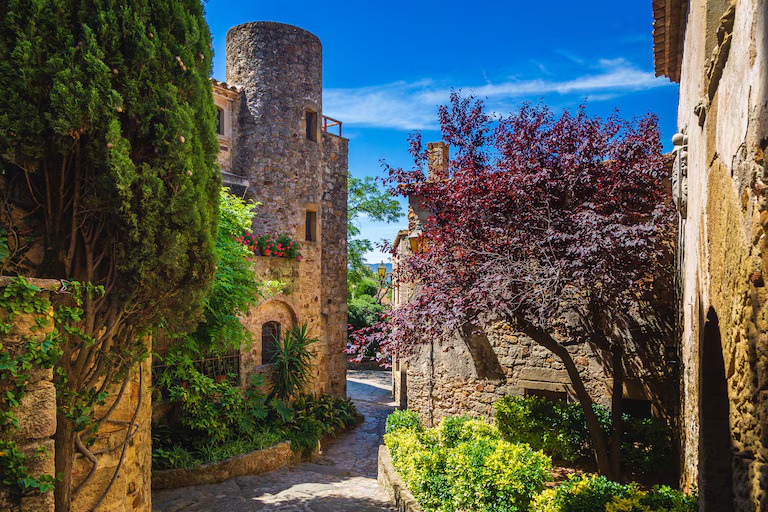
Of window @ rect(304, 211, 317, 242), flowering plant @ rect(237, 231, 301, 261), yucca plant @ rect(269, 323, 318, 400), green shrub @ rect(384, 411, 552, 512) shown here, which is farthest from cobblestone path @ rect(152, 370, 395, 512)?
window @ rect(304, 211, 317, 242)

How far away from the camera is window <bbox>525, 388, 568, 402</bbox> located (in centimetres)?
927

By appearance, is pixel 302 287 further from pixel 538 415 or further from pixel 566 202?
pixel 566 202

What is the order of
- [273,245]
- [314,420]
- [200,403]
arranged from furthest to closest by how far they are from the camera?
[273,245]
[314,420]
[200,403]

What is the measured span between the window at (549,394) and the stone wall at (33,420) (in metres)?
8.13

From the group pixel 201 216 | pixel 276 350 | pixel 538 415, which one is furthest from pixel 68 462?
pixel 276 350

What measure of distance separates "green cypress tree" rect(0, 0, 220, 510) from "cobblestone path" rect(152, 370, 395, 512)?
424cm

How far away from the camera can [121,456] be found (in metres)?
4.43

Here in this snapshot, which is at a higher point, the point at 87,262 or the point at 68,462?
the point at 87,262

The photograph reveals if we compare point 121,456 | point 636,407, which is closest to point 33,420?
point 121,456

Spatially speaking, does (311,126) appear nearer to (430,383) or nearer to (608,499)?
(430,383)

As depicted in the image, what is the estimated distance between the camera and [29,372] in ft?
9.84

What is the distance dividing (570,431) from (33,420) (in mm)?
7966

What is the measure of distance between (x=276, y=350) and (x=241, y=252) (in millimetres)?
4705

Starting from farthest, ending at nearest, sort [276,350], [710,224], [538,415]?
[276,350] → [538,415] → [710,224]
